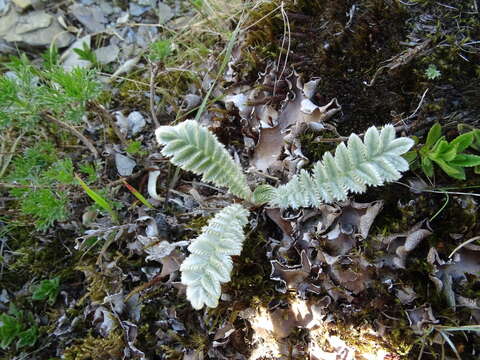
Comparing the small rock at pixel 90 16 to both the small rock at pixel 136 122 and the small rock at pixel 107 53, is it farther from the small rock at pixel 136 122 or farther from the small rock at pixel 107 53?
the small rock at pixel 136 122

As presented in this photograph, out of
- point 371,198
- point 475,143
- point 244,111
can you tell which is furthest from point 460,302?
point 244,111

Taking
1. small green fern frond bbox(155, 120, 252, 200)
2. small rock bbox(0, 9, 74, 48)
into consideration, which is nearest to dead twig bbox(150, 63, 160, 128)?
small green fern frond bbox(155, 120, 252, 200)

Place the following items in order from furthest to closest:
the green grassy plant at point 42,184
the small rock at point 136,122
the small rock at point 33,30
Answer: the small rock at point 33,30, the small rock at point 136,122, the green grassy plant at point 42,184

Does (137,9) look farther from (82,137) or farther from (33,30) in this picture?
(82,137)

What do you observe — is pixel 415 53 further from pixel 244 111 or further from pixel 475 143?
pixel 244 111

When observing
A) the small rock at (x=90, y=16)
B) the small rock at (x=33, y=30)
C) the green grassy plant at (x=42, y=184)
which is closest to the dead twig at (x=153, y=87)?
the green grassy plant at (x=42, y=184)

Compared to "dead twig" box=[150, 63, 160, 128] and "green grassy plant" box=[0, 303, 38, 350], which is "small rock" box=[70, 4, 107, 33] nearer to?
"dead twig" box=[150, 63, 160, 128]
